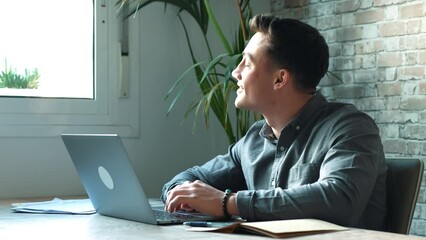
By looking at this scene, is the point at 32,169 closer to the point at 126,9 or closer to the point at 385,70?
the point at 126,9

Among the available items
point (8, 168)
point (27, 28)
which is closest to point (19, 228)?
point (8, 168)

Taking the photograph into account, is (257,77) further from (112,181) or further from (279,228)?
(279,228)

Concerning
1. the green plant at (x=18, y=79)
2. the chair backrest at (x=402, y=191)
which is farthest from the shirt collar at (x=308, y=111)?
the green plant at (x=18, y=79)

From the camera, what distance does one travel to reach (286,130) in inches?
88.4

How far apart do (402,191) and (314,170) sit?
26 centimetres

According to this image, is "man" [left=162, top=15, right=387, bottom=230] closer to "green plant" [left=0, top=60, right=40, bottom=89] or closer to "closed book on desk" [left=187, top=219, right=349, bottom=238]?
"closed book on desk" [left=187, top=219, right=349, bottom=238]

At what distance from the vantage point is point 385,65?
335 cm

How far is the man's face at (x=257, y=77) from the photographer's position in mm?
2332

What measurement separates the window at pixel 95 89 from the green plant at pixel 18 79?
0.03 meters

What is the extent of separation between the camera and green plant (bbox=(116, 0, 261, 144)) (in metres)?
3.37

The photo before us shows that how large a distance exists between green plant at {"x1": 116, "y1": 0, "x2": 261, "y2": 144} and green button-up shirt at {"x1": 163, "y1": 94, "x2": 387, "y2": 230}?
33.1 inches

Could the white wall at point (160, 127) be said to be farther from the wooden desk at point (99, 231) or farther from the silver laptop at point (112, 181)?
the wooden desk at point (99, 231)

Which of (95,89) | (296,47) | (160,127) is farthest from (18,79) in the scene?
(296,47)

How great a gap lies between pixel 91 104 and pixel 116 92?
0.14 meters
